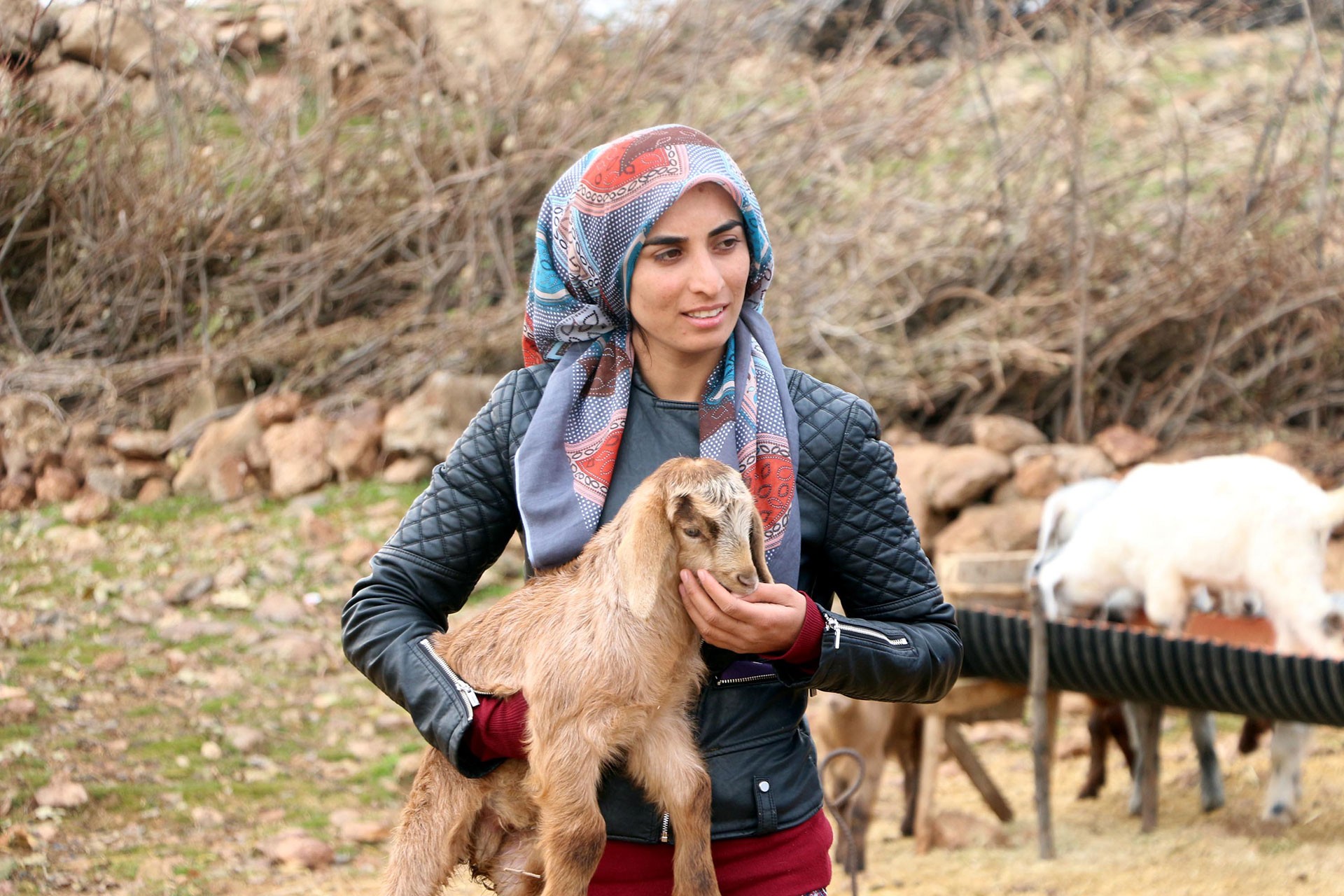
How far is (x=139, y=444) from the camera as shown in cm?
931

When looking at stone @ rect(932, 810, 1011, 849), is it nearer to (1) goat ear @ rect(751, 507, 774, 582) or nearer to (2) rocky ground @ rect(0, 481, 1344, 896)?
(2) rocky ground @ rect(0, 481, 1344, 896)

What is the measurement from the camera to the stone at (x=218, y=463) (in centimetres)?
923

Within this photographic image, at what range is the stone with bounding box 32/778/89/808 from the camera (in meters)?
5.35

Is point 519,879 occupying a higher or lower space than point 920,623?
lower

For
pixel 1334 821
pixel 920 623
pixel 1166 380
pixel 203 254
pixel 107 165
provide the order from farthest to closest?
1. pixel 1166 380
2. pixel 203 254
3. pixel 107 165
4. pixel 1334 821
5. pixel 920 623

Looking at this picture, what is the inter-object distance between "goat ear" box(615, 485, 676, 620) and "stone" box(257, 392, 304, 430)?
8062 millimetres

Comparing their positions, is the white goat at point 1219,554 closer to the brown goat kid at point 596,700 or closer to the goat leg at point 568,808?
the brown goat kid at point 596,700

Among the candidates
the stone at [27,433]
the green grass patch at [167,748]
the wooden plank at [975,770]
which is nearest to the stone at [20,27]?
the stone at [27,433]

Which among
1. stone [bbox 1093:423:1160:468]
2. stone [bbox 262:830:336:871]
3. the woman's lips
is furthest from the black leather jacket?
stone [bbox 1093:423:1160:468]

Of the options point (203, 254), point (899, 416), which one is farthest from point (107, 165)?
point (899, 416)

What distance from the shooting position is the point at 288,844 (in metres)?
5.40

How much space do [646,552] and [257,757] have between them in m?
4.75

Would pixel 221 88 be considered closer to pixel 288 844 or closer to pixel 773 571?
pixel 288 844

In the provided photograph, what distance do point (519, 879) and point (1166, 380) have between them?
922cm
